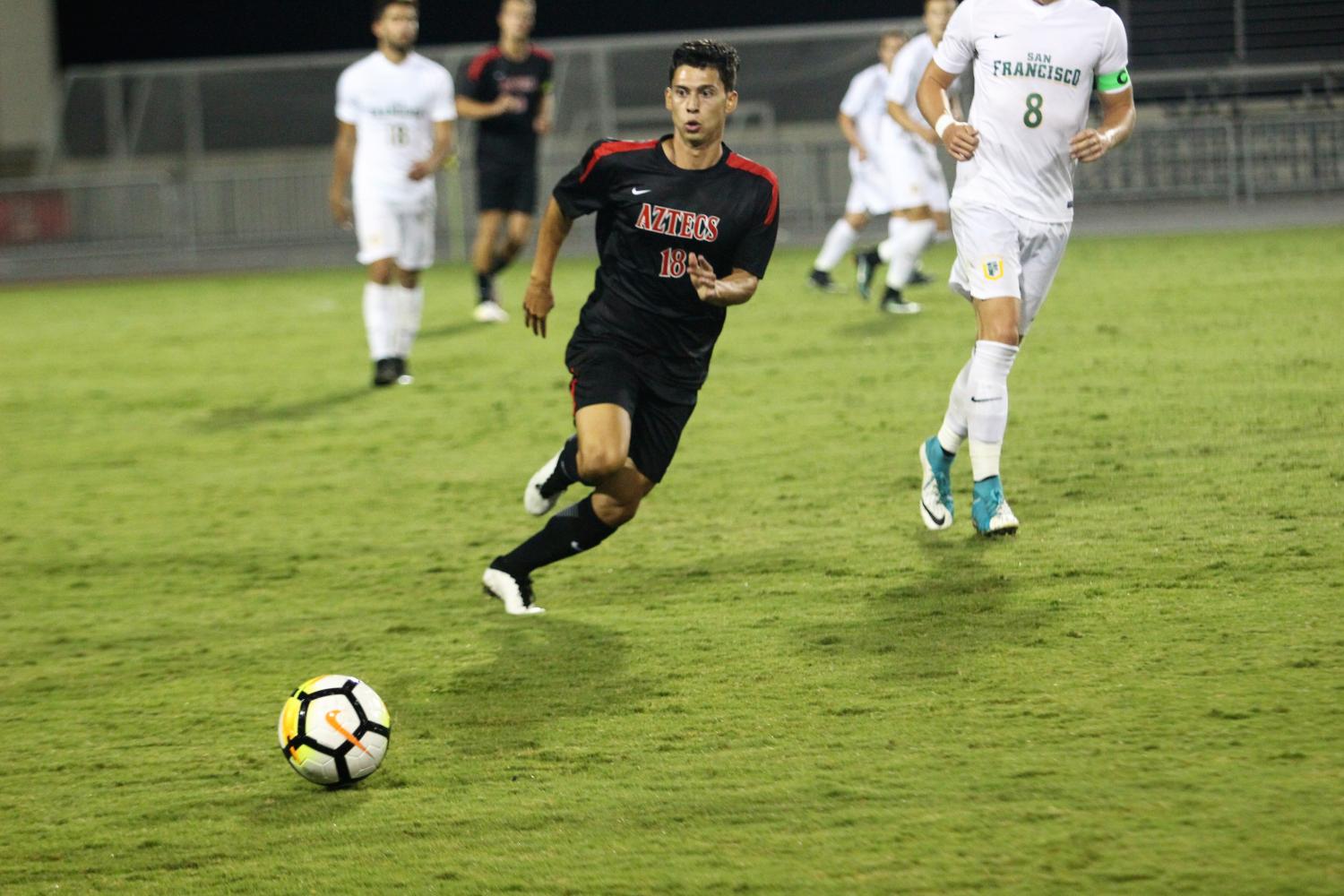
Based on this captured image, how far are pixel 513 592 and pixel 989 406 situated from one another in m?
1.85

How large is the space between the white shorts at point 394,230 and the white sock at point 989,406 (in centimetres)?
538

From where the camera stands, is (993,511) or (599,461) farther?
(993,511)

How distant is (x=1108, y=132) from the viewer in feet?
19.8

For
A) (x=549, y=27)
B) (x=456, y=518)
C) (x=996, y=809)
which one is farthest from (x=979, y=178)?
(x=549, y=27)

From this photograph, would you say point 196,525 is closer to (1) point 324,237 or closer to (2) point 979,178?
(2) point 979,178

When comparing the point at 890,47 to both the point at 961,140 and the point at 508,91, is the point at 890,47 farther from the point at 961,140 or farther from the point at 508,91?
the point at 961,140

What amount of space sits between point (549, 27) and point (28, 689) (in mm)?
21596

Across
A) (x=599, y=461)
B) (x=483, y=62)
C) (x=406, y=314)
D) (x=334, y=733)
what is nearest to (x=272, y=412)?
(x=406, y=314)

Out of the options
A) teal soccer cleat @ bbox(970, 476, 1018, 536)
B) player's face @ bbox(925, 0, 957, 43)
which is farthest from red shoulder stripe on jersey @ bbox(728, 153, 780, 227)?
player's face @ bbox(925, 0, 957, 43)

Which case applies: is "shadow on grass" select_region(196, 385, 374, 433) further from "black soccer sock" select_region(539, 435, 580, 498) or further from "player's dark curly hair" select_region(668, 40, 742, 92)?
"player's dark curly hair" select_region(668, 40, 742, 92)

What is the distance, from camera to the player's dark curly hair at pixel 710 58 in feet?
16.9

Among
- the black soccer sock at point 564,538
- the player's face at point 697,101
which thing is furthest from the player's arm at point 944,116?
the black soccer sock at point 564,538

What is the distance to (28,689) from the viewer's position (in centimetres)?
505

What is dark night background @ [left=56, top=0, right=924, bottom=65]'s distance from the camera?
83.4 feet
